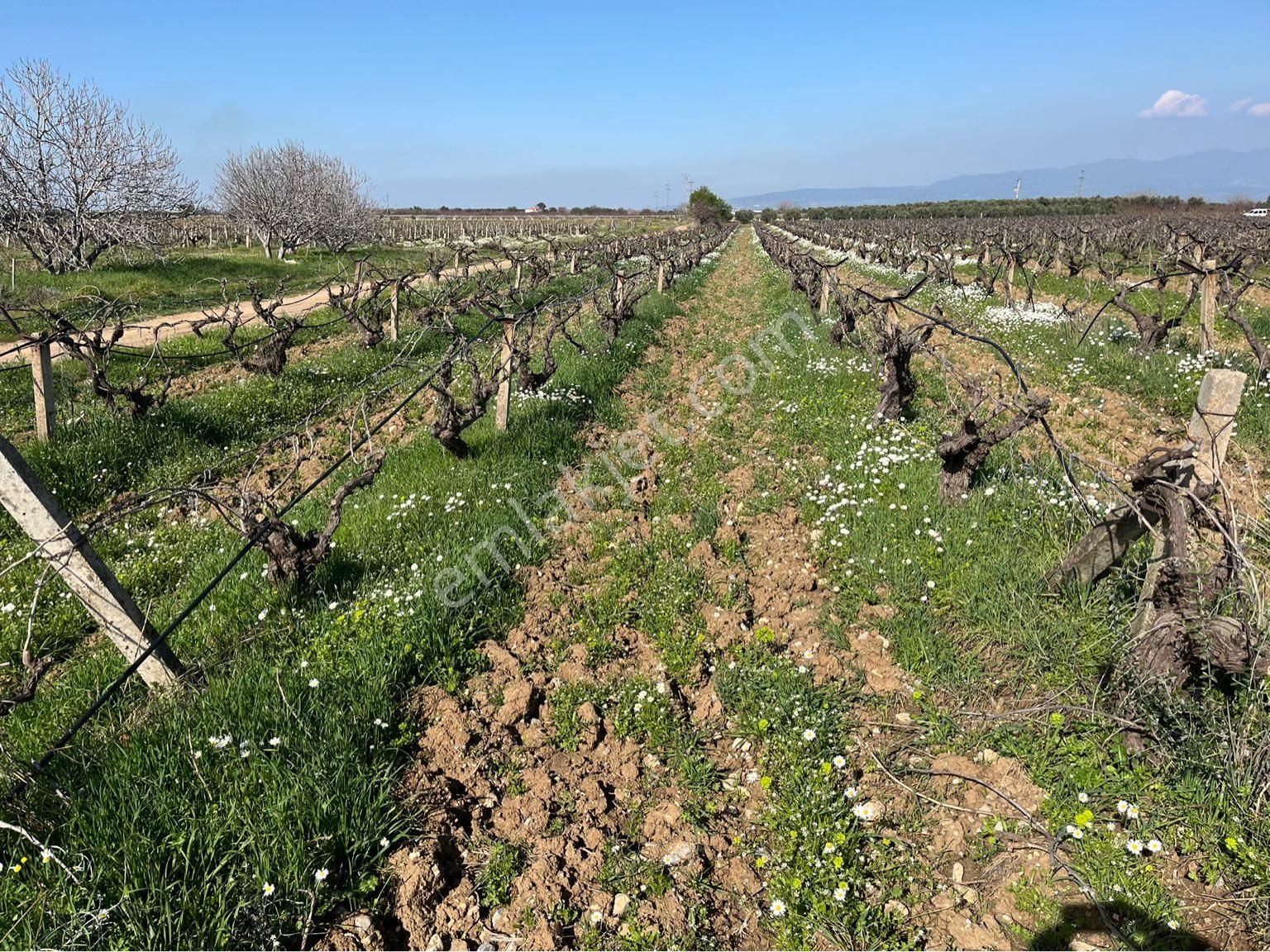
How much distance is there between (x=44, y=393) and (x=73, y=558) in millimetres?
6776

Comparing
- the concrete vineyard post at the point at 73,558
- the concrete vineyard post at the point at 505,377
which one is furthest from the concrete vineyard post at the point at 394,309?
the concrete vineyard post at the point at 73,558

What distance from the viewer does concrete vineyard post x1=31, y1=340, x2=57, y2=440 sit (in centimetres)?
811

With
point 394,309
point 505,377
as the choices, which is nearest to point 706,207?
point 394,309

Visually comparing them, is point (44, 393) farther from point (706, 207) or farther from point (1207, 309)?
point (706, 207)

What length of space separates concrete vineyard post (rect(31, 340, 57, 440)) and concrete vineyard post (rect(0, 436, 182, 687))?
6425 millimetres

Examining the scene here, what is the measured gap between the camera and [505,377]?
827cm

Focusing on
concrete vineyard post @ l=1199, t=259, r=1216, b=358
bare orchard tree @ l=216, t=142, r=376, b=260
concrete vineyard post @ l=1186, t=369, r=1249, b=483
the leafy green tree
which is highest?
the leafy green tree

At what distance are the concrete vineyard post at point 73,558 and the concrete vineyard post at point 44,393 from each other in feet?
21.1

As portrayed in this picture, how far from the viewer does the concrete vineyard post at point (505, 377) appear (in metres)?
8.24

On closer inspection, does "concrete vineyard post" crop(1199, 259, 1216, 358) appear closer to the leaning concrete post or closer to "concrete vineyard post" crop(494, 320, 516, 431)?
the leaning concrete post

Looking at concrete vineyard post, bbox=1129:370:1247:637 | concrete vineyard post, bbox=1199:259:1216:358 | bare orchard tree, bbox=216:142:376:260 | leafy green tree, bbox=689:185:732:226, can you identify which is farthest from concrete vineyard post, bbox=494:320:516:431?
leafy green tree, bbox=689:185:732:226

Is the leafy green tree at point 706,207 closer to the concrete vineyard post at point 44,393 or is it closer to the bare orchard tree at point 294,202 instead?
the bare orchard tree at point 294,202

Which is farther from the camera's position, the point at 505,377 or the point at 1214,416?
the point at 505,377

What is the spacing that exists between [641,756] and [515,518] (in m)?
3.15
